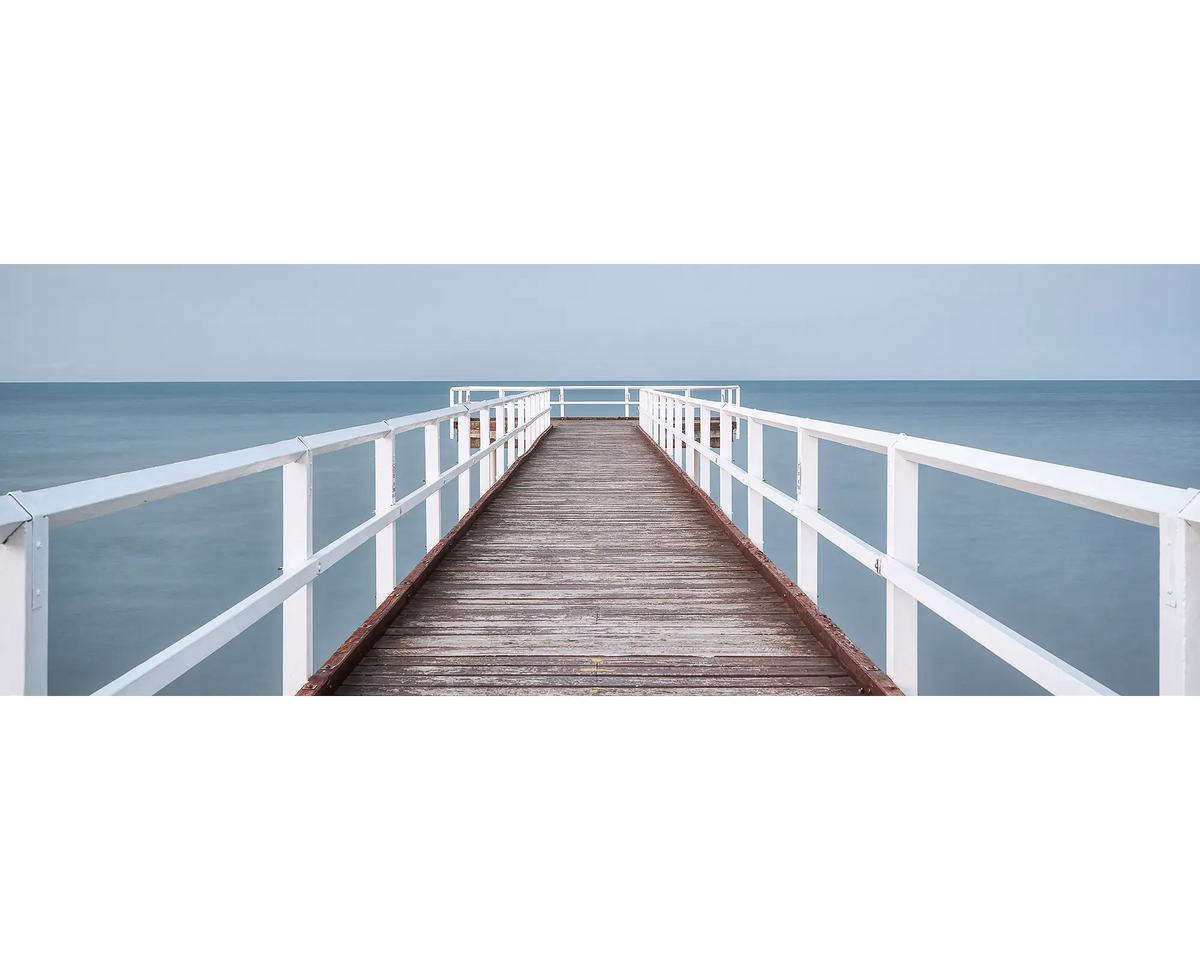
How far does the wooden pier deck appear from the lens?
2.82 metres

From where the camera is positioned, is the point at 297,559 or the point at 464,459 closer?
the point at 297,559

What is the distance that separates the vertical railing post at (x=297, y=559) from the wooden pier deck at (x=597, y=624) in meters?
0.10

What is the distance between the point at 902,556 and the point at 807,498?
1.18 m

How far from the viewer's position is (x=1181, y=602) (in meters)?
1.32

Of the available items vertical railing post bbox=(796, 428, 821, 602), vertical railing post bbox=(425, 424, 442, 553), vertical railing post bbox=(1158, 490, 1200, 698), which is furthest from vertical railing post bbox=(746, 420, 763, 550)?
vertical railing post bbox=(1158, 490, 1200, 698)

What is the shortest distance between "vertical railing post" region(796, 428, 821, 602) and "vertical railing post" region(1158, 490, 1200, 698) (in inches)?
83.5

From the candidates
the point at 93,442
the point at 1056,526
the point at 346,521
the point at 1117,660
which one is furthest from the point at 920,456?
the point at 93,442

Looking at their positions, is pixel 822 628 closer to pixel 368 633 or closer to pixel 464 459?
pixel 368 633

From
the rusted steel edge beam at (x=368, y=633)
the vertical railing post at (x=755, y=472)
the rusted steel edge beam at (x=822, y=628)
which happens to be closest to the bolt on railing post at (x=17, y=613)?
the rusted steel edge beam at (x=368, y=633)

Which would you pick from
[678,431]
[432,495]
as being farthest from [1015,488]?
[678,431]

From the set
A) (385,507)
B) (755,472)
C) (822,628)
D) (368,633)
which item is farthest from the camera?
(755,472)

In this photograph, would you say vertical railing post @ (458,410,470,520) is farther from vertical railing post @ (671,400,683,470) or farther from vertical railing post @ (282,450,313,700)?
vertical railing post @ (282,450,313,700)
